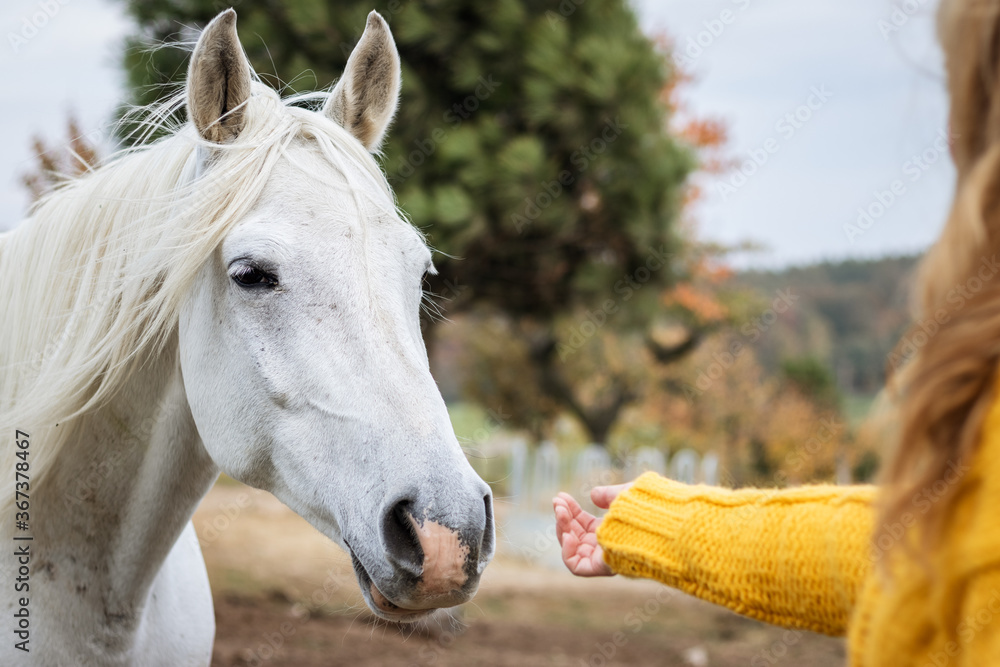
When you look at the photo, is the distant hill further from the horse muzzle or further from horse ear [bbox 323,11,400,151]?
the horse muzzle

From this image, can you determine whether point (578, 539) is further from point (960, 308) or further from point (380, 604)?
point (960, 308)

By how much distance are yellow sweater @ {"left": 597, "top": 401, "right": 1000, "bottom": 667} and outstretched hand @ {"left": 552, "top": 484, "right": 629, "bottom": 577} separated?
68 mm

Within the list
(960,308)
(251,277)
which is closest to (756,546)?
(960,308)

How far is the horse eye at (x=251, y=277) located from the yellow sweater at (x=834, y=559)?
2.89 ft

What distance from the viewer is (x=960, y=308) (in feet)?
2.59

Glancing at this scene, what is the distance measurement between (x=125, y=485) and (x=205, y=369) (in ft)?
1.39

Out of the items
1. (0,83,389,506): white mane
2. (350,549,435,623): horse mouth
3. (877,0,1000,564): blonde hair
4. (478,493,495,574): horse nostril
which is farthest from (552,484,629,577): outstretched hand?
(0,83,389,506): white mane

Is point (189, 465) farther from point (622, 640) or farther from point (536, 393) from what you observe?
point (536, 393)

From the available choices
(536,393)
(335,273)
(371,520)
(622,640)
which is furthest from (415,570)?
(536,393)

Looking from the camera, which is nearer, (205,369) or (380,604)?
(380,604)

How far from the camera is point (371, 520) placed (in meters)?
1.32

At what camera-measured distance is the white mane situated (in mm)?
1556

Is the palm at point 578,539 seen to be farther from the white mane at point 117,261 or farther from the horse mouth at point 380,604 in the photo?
the white mane at point 117,261

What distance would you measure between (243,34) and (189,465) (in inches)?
154
